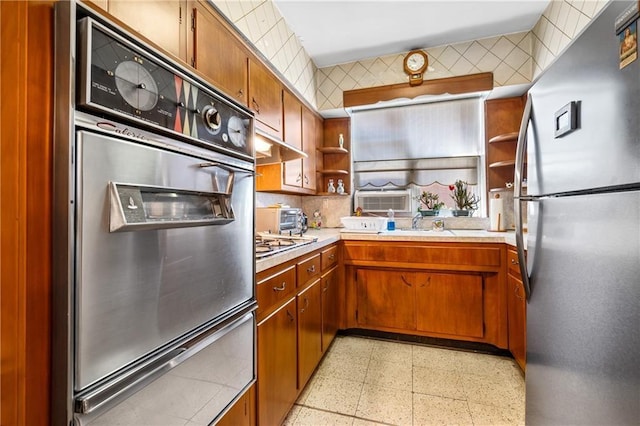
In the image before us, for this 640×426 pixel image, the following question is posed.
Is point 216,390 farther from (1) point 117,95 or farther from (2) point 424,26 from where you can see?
(2) point 424,26

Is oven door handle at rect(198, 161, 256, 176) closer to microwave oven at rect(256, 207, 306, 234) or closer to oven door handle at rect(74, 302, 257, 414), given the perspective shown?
oven door handle at rect(74, 302, 257, 414)

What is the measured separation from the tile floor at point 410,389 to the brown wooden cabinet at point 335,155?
5.56 feet

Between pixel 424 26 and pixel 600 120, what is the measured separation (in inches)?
82.0

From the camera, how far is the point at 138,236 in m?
0.66

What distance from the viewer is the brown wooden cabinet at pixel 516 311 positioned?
1.89m

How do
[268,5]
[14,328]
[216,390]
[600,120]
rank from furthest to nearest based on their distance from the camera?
[268,5] → [216,390] → [600,120] → [14,328]

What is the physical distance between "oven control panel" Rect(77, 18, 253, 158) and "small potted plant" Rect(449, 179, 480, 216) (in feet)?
8.69

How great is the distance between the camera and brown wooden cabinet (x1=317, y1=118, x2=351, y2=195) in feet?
10.5

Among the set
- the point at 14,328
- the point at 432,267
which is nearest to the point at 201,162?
the point at 14,328

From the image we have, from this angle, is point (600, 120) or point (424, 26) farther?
point (424, 26)

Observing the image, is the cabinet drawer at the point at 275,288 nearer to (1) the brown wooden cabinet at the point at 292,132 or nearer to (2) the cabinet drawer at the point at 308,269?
(2) the cabinet drawer at the point at 308,269

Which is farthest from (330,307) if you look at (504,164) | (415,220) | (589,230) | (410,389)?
(504,164)

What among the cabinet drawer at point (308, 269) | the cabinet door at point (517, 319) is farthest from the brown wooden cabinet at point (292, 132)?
the cabinet door at point (517, 319)

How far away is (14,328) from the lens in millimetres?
513
